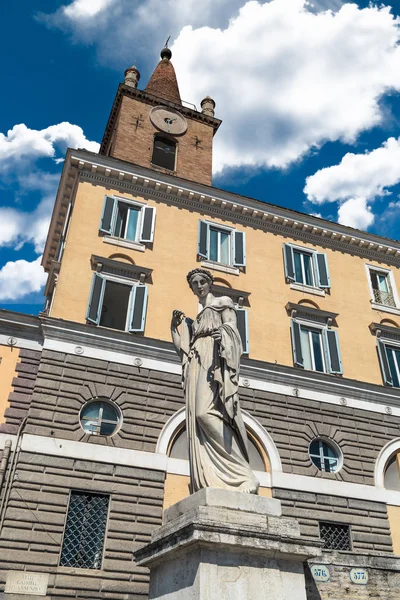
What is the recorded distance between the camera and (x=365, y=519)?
50.7 ft

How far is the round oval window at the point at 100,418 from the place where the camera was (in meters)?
14.3

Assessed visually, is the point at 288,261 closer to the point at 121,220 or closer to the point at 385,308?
the point at 385,308

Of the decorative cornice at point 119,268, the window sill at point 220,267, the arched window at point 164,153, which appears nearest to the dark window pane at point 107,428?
the decorative cornice at point 119,268

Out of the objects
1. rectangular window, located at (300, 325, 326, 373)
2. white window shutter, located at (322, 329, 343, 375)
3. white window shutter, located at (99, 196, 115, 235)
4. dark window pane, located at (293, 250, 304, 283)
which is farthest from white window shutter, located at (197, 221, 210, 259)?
white window shutter, located at (322, 329, 343, 375)

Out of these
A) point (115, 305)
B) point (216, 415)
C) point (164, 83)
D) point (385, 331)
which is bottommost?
point (216, 415)

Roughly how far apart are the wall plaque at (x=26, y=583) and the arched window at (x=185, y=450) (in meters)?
4.31

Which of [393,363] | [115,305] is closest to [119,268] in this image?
[115,305]

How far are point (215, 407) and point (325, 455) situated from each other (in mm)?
11670

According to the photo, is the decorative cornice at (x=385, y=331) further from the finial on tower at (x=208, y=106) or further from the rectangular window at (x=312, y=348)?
the finial on tower at (x=208, y=106)

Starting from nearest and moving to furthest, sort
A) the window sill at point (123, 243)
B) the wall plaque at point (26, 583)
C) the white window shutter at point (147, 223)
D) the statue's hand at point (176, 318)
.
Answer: the statue's hand at point (176, 318), the wall plaque at point (26, 583), the window sill at point (123, 243), the white window shutter at point (147, 223)

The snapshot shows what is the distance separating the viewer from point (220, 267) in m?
18.7

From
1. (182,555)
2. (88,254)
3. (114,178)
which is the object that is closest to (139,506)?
(88,254)

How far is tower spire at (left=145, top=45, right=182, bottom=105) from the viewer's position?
26.8m

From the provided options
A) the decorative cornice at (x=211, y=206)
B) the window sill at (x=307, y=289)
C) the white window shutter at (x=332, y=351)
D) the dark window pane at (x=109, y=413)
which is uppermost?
the decorative cornice at (x=211, y=206)
